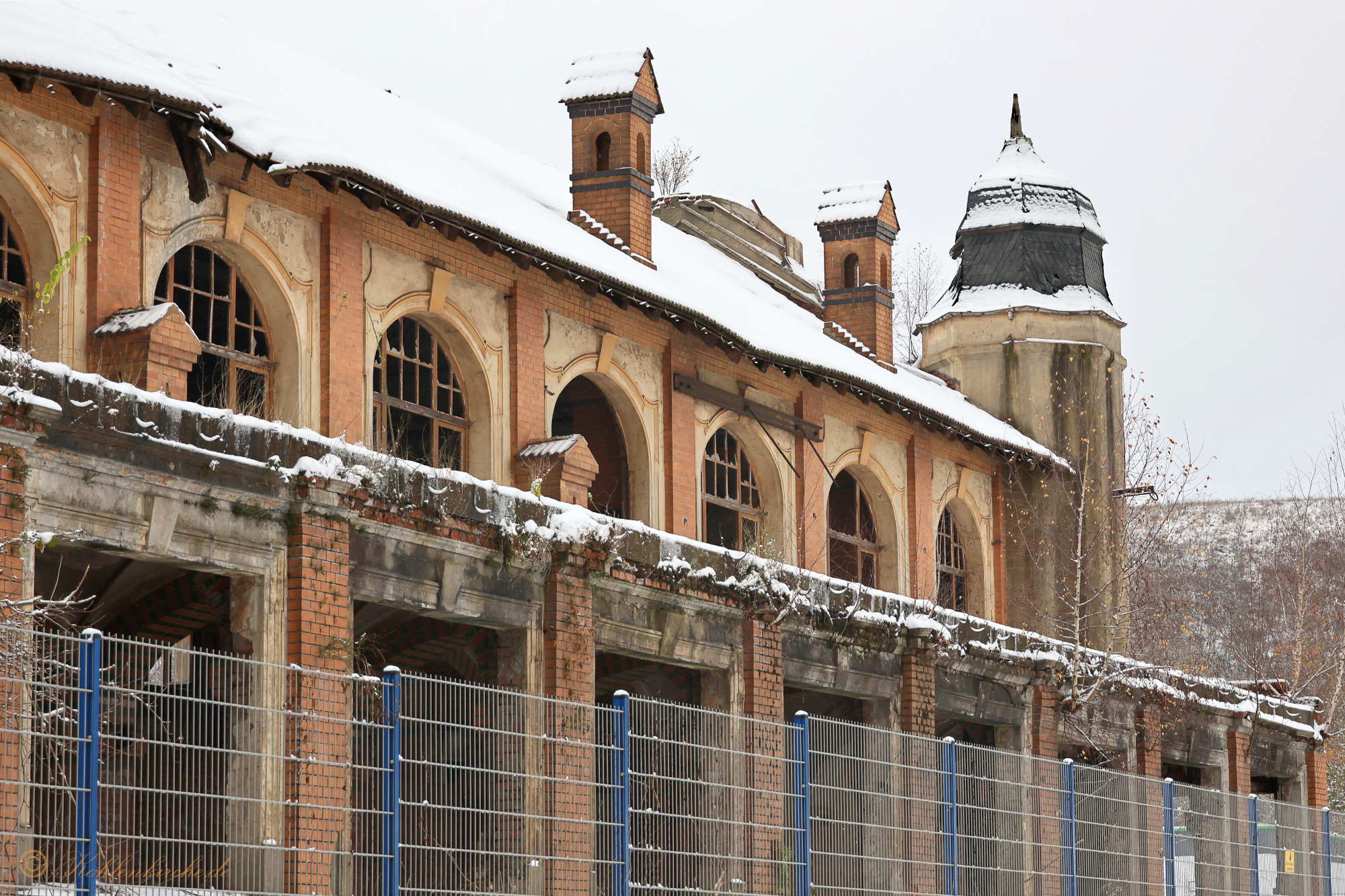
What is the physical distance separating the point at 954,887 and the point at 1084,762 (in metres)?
13.9

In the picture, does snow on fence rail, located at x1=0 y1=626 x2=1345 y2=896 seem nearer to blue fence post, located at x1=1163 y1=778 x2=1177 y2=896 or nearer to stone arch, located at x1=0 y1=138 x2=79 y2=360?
blue fence post, located at x1=1163 y1=778 x2=1177 y2=896

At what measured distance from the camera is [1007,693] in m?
24.9

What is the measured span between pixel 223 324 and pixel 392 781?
31.0 ft

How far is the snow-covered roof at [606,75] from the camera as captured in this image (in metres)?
25.8

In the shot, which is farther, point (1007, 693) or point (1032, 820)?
point (1007, 693)

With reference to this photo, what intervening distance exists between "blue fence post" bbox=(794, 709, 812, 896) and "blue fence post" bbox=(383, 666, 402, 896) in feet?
12.3

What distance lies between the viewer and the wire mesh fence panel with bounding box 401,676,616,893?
10.6m

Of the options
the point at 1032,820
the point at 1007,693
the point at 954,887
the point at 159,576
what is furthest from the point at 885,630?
the point at 159,576

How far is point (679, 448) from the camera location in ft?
79.4

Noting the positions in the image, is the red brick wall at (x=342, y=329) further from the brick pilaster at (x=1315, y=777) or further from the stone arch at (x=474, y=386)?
the brick pilaster at (x=1315, y=777)

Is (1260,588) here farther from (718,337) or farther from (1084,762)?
A: (718,337)

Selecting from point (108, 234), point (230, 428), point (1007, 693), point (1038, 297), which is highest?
point (1038, 297)

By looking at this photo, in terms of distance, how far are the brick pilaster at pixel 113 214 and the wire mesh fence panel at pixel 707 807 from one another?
6.65 meters

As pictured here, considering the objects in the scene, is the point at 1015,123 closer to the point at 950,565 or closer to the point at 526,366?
the point at 950,565
